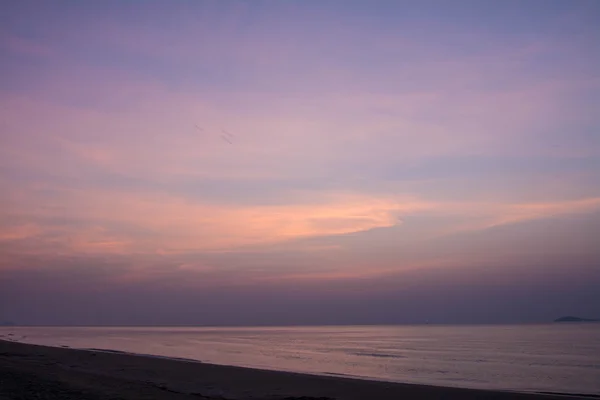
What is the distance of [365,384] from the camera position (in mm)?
26062

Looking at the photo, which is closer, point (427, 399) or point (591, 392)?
point (427, 399)

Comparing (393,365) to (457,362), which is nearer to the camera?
(393,365)

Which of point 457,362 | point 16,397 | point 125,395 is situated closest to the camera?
point 16,397

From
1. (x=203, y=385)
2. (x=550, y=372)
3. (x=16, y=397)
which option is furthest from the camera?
(x=550, y=372)

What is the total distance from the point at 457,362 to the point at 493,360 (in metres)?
4.03

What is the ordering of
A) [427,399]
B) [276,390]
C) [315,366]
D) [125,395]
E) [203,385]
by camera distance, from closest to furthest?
[125,395], [427,399], [276,390], [203,385], [315,366]

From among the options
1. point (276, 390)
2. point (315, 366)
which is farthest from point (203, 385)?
point (315, 366)

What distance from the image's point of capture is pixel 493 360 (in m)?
44.9

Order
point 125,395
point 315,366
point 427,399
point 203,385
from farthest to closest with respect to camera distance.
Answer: point 315,366 → point 203,385 → point 427,399 → point 125,395

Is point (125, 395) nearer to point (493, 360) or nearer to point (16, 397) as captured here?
point (16, 397)

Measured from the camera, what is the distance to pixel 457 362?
141 feet

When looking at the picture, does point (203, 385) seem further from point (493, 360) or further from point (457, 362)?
point (493, 360)

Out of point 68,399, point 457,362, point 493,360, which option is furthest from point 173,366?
point 493,360

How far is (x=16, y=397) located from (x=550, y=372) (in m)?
31.6
